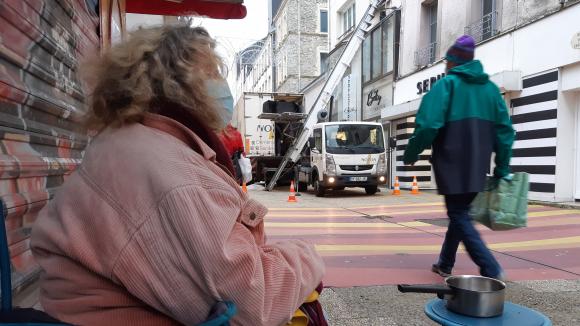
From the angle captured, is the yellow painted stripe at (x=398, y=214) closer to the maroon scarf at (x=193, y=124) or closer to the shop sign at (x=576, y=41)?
the shop sign at (x=576, y=41)

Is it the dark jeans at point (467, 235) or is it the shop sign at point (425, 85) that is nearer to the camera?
the dark jeans at point (467, 235)

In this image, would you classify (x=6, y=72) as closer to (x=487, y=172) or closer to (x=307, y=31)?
(x=487, y=172)

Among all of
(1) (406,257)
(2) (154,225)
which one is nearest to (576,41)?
(1) (406,257)

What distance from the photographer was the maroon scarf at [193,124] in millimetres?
1285

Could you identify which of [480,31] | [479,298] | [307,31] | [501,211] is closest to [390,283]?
[501,211]

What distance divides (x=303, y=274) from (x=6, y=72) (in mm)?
1389

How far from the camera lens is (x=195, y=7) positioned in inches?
202

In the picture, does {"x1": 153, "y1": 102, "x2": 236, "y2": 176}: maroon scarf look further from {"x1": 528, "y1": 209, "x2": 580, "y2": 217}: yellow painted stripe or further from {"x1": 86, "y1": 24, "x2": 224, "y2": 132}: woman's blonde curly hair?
{"x1": 528, "y1": 209, "x2": 580, "y2": 217}: yellow painted stripe

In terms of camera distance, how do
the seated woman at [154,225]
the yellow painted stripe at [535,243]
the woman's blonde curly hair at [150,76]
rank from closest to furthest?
the seated woman at [154,225]
the woman's blonde curly hair at [150,76]
the yellow painted stripe at [535,243]

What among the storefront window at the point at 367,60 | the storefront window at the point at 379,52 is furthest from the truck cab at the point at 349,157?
the storefront window at the point at 367,60

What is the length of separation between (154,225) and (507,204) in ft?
8.57

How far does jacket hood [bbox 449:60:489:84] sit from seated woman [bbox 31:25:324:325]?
244 cm

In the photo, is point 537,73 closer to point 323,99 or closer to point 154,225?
point 323,99

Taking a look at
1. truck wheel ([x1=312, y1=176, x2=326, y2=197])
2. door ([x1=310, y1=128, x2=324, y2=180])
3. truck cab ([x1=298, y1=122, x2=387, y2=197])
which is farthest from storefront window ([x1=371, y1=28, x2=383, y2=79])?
truck wheel ([x1=312, y1=176, x2=326, y2=197])
